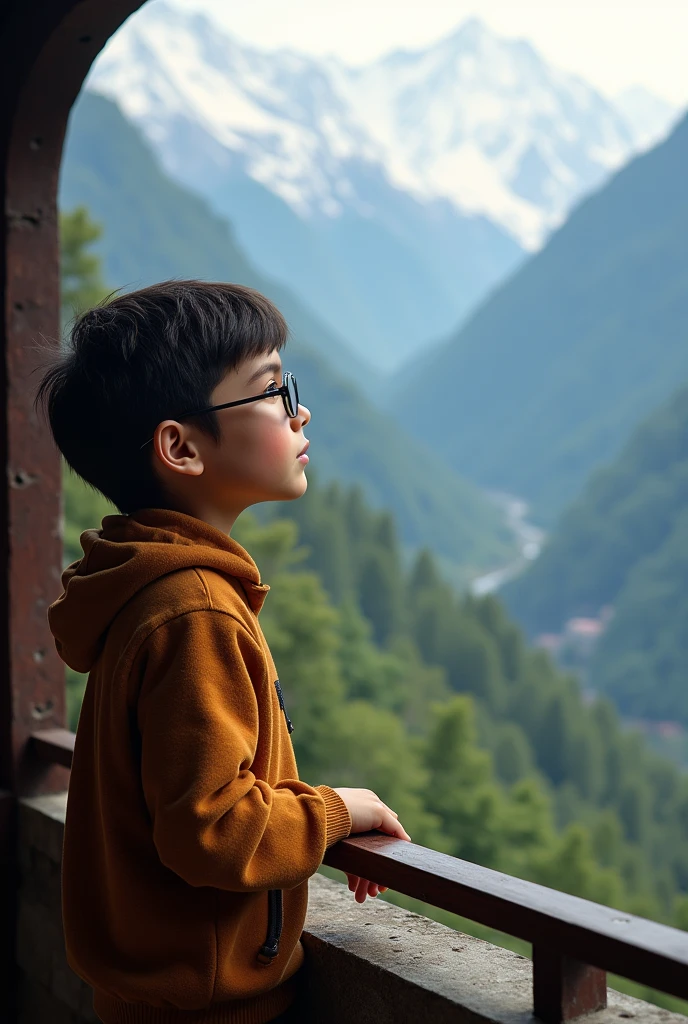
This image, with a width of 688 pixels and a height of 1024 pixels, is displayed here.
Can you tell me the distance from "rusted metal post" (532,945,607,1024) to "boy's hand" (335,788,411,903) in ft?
0.62

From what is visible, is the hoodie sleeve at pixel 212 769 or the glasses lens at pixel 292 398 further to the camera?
the glasses lens at pixel 292 398

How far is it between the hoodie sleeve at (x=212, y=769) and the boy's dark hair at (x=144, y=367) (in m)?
0.20

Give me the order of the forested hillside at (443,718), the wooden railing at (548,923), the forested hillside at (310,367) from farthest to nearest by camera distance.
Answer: the forested hillside at (310,367) → the forested hillside at (443,718) → the wooden railing at (548,923)

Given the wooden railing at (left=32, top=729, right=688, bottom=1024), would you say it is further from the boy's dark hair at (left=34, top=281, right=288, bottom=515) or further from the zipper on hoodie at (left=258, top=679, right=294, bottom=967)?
the boy's dark hair at (left=34, top=281, right=288, bottom=515)

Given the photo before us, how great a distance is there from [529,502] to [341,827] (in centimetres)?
8511

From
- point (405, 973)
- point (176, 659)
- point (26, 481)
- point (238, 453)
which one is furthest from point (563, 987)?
point (26, 481)

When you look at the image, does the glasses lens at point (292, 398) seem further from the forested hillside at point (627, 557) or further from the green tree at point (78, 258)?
the forested hillside at point (627, 557)

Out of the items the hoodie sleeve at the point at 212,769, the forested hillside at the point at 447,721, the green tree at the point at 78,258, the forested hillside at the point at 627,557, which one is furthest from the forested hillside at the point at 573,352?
the hoodie sleeve at the point at 212,769

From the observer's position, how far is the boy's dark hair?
3.90 feet

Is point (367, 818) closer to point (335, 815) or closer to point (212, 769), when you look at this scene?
point (335, 815)

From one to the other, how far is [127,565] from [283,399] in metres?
0.23

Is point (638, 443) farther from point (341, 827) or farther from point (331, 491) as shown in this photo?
point (341, 827)

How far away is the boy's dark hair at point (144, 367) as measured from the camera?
1188 millimetres

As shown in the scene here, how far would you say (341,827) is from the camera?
1265 millimetres
